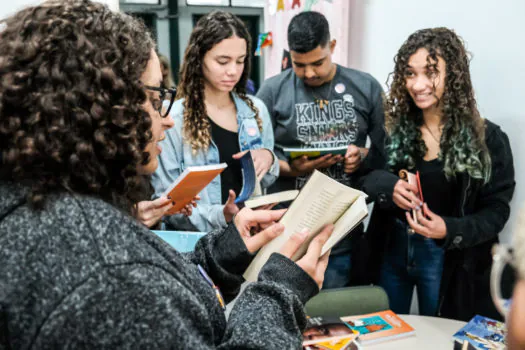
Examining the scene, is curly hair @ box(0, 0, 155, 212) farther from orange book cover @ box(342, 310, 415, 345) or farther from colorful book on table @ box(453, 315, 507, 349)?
colorful book on table @ box(453, 315, 507, 349)

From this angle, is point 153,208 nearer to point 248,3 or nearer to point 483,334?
point 483,334

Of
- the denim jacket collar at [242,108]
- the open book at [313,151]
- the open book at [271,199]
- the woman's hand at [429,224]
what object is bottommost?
the woman's hand at [429,224]

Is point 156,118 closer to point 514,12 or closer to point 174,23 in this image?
point 514,12

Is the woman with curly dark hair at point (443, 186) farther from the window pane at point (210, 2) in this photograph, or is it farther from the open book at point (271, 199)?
the window pane at point (210, 2)

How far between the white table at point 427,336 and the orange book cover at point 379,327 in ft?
0.06

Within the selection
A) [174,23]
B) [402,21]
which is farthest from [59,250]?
[174,23]

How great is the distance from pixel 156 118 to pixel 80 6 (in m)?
0.23

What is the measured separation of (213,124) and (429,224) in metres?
0.98

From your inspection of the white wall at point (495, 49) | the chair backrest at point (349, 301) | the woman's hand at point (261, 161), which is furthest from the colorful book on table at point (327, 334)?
the white wall at point (495, 49)

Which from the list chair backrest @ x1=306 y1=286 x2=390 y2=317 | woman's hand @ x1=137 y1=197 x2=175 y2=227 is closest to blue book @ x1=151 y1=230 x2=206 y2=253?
woman's hand @ x1=137 y1=197 x2=175 y2=227

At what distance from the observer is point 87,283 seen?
582 mm

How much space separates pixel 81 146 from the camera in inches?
25.2

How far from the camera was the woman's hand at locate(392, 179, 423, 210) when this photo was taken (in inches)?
74.3

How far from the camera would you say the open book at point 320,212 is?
42.6 inches
